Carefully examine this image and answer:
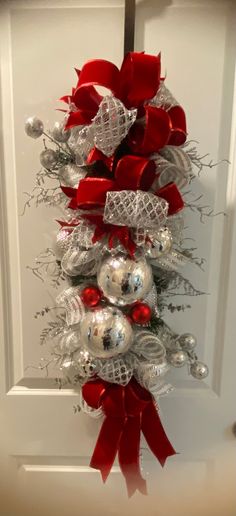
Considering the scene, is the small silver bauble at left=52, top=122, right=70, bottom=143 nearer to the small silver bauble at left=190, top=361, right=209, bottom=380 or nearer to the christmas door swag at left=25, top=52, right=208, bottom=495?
the christmas door swag at left=25, top=52, right=208, bottom=495

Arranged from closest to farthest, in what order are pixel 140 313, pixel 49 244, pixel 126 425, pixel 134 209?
pixel 134 209 < pixel 140 313 < pixel 126 425 < pixel 49 244

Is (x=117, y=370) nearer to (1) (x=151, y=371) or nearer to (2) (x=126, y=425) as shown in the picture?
(1) (x=151, y=371)

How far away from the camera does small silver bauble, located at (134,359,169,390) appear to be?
2.40ft

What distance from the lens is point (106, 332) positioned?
2.12 feet

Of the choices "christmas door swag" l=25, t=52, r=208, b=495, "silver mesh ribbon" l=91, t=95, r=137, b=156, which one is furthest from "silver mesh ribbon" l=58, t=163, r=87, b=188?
"silver mesh ribbon" l=91, t=95, r=137, b=156

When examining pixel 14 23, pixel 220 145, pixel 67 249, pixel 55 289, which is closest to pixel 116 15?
pixel 14 23

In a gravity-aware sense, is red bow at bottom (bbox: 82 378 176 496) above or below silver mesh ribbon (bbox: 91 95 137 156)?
below

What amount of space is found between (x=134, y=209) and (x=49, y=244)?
38cm

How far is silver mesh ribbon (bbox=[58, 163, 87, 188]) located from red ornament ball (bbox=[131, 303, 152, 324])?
0.24m

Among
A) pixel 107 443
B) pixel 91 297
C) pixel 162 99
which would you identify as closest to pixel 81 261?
pixel 91 297

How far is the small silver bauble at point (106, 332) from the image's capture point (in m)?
0.65

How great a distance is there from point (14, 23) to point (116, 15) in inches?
8.4

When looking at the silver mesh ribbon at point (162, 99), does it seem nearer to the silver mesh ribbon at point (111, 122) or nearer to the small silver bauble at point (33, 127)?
the silver mesh ribbon at point (111, 122)

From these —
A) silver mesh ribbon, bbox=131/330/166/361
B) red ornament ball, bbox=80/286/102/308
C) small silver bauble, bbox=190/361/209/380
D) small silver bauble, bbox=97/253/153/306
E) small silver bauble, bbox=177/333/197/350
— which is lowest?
small silver bauble, bbox=190/361/209/380
